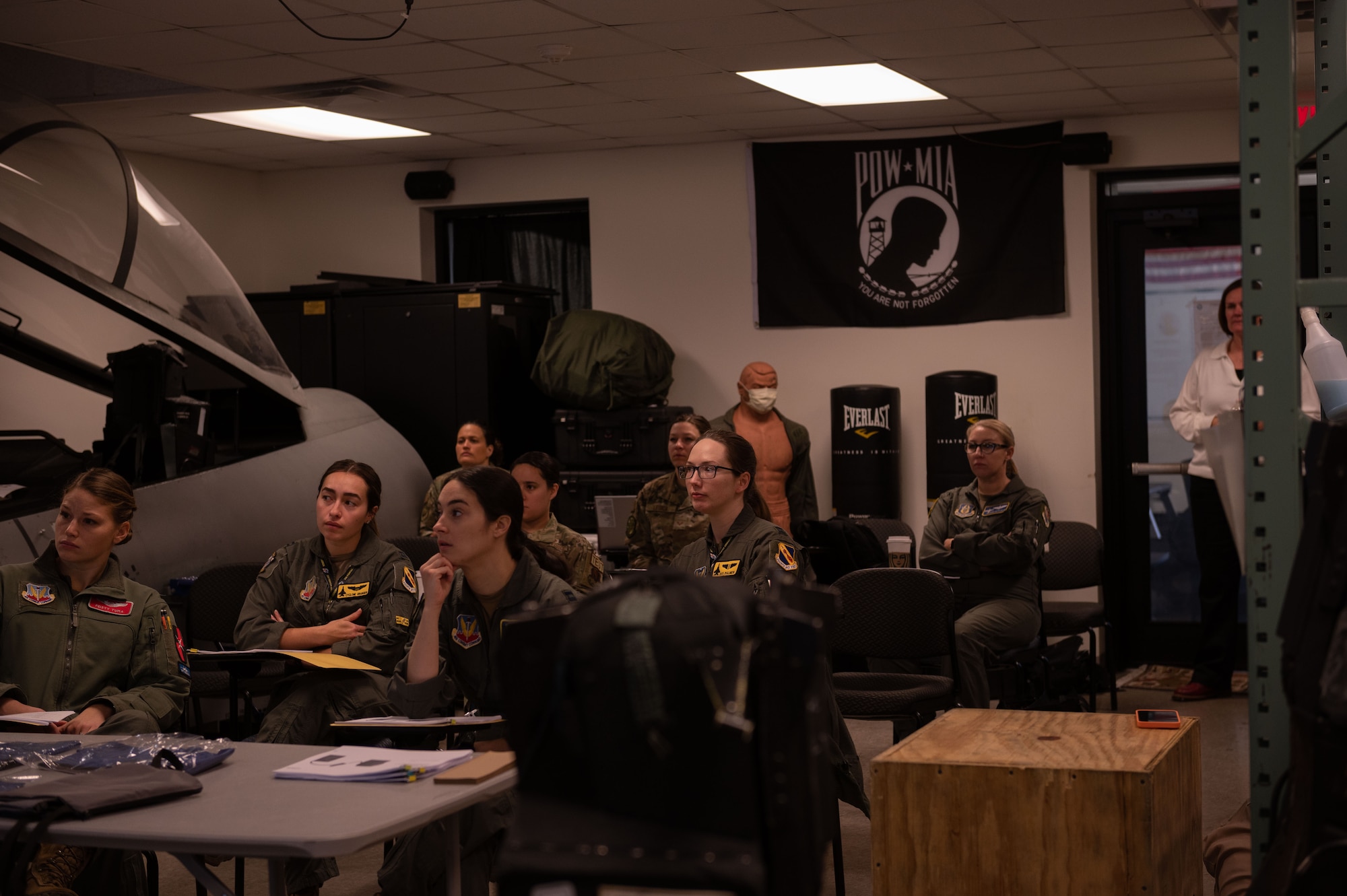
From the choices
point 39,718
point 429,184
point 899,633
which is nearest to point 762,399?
point 429,184

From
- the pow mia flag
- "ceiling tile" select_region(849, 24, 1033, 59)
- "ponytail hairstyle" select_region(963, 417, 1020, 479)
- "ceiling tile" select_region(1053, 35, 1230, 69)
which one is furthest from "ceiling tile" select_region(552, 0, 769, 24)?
the pow mia flag

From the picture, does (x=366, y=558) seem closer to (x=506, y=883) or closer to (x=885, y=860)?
(x=885, y=860)

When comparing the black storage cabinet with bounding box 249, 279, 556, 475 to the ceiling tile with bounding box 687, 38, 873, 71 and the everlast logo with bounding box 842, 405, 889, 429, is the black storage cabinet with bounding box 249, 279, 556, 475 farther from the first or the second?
the ceiling tile with bounding box 687, 38, 873, 71

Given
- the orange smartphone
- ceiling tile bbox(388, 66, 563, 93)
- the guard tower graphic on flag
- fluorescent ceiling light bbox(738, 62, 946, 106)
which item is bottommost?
the orange smartphone

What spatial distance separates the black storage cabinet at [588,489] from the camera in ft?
28.0

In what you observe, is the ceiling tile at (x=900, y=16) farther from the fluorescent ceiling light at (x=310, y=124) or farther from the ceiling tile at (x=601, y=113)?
the fluorescent ceiling light at (x=310, y=124)

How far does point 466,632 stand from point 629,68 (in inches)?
158

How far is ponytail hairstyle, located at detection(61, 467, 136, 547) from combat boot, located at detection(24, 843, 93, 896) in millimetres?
1060

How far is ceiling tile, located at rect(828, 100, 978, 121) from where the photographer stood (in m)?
7.84

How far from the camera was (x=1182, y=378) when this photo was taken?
27.5 feet

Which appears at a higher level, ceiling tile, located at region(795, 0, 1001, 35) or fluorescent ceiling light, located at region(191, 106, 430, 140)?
fluorescent ceiling light, located at region(191, 106, 430, 140)

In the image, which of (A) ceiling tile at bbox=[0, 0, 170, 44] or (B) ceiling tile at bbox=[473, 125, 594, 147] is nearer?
(A) ceiling tile at bbox=[0, 0, 170, 44]

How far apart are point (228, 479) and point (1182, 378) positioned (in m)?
5.61

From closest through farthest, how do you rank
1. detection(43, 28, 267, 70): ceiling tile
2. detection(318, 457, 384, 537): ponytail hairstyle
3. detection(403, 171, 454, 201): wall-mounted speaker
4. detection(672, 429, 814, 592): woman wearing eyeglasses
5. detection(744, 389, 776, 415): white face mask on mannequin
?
detection(672, 429, 814, 592): woman wearing eyeglasses
detection(318, 457, 384, 537): ponytail hairstyle
detection(43, 28, 267, 70): ceiling tile
detection(744, 389, 776, 415): white face mask on mannequin
detection(403, 171, 454, 201): wall-mounted speaker
